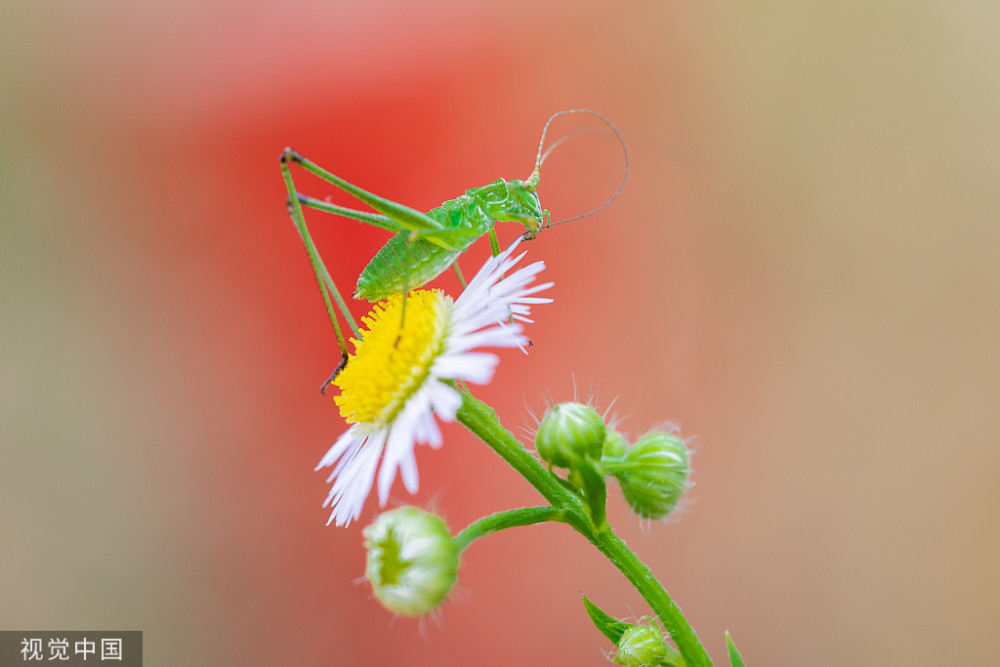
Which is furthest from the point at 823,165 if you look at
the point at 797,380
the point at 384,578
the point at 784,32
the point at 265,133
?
the point at 384,578

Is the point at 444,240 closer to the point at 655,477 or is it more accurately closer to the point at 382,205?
the point at 382,205

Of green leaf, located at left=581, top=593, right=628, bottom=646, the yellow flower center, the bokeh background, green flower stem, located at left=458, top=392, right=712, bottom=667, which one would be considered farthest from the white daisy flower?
the bokeh background

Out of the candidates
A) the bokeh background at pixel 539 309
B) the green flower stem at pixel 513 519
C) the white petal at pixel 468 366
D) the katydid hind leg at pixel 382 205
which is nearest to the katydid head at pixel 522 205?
the katydid hind leg at pixel 382 205

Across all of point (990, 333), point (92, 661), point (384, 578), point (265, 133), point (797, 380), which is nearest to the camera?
point (384, 578)

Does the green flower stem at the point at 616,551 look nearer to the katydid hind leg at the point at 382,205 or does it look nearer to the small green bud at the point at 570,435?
the small green bud at the point at 570,435

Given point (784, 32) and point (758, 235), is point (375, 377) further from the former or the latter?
point (784, 32)
